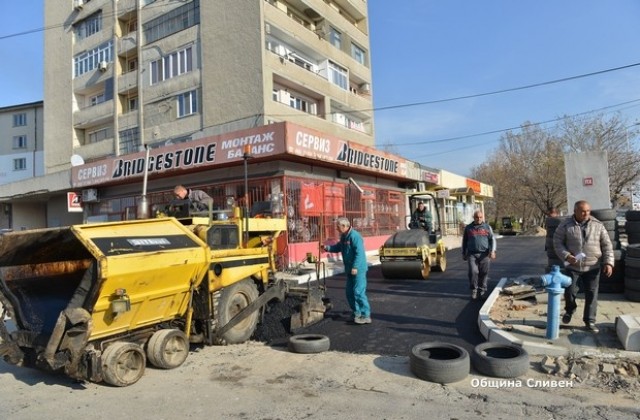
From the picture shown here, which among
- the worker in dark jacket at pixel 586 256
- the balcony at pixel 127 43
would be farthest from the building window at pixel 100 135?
the worker in dark jacket at pixel 586 256

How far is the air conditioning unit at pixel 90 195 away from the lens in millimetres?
23031

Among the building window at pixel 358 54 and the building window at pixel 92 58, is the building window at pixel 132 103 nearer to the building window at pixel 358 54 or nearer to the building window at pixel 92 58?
the building window at pixel 92 58

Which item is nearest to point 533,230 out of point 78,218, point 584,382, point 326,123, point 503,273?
point 326,123

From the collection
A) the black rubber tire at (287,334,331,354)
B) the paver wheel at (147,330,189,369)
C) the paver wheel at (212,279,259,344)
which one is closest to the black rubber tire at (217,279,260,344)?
the paver wheel at (212,279,259,344)

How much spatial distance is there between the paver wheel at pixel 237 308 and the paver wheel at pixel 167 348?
0.75 m

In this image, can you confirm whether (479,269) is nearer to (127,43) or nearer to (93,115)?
(127,43)

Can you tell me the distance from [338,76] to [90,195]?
57.2 feet

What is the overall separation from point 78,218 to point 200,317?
80.2ft

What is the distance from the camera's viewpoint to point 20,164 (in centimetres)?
5091

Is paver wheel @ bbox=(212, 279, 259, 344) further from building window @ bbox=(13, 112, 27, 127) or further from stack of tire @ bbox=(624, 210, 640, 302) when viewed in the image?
building window @ bbox=(13, 112, 27, 127)

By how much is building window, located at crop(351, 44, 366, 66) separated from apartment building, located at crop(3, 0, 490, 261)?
0.13 meters

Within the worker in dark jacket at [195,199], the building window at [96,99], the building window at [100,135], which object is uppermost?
the building window at [96,99]

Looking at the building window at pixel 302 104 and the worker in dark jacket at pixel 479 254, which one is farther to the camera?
the building window at pixel 302 104

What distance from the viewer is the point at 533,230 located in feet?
131
